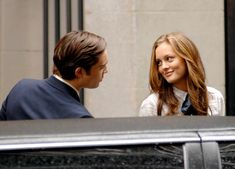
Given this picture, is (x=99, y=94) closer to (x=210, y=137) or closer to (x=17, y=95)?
(x=17, y=95)

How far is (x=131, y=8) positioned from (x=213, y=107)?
124 inches

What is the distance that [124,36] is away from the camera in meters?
7.14

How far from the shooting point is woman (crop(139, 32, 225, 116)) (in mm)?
4152

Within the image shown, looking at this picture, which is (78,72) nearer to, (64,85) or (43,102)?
(64,85)

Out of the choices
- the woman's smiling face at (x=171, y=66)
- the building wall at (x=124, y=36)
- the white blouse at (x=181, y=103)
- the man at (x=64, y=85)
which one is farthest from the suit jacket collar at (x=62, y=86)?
the building wall at (x=124, y=36)

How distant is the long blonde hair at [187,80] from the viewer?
4129mm

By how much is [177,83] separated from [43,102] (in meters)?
1.07

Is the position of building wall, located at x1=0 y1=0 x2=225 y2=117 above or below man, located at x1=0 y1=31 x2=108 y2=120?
above

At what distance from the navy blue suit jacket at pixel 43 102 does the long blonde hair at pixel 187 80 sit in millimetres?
769

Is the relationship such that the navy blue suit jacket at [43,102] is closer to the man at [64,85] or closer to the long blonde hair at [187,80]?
the man at [64,85]

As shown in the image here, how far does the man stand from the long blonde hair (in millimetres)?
624

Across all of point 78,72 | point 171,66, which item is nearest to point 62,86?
point 78,72

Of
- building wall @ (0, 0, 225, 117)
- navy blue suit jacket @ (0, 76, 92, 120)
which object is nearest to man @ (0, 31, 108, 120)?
navy blue suit jacket @ (0, 76, 92, 120)

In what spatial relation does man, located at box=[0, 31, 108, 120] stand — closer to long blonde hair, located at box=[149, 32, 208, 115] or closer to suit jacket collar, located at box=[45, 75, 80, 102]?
suit jacket collar, located at box=[45, 75, 80, 102]
